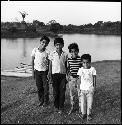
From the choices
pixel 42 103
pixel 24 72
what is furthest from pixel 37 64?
pixel 24 72

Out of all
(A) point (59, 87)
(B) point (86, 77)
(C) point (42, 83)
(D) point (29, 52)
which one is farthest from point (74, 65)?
(D) point (29, 52)

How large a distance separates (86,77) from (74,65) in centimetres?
42

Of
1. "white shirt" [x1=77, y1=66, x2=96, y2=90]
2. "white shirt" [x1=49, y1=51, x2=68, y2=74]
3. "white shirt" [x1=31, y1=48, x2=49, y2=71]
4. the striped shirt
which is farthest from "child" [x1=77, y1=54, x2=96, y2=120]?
"white shirt" [x1=31, y1=48, x2=49, y2=71]

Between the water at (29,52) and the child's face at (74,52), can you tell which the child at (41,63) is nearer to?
the child's face at (74,52)

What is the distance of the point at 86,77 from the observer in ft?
15.7

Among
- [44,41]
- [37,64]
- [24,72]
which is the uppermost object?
[44,41]

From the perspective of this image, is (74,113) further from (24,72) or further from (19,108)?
(24,72)

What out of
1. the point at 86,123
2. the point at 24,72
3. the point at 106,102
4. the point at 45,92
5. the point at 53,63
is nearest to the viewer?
the point at 86,123

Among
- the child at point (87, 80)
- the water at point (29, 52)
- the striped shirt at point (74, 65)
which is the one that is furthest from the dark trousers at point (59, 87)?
the water at point (29, 52)

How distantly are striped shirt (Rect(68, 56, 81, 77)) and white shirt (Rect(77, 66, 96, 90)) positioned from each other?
0.25m

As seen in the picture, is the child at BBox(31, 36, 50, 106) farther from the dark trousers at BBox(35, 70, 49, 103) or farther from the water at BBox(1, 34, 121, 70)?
the water at BBox(1, 34, 121, 70)

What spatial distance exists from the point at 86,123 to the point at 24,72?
40.6ft

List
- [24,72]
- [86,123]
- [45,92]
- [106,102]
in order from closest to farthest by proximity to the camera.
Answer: [86,123] < [45,92] < [106,102] < [24,72]

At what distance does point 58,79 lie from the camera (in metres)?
5.24
